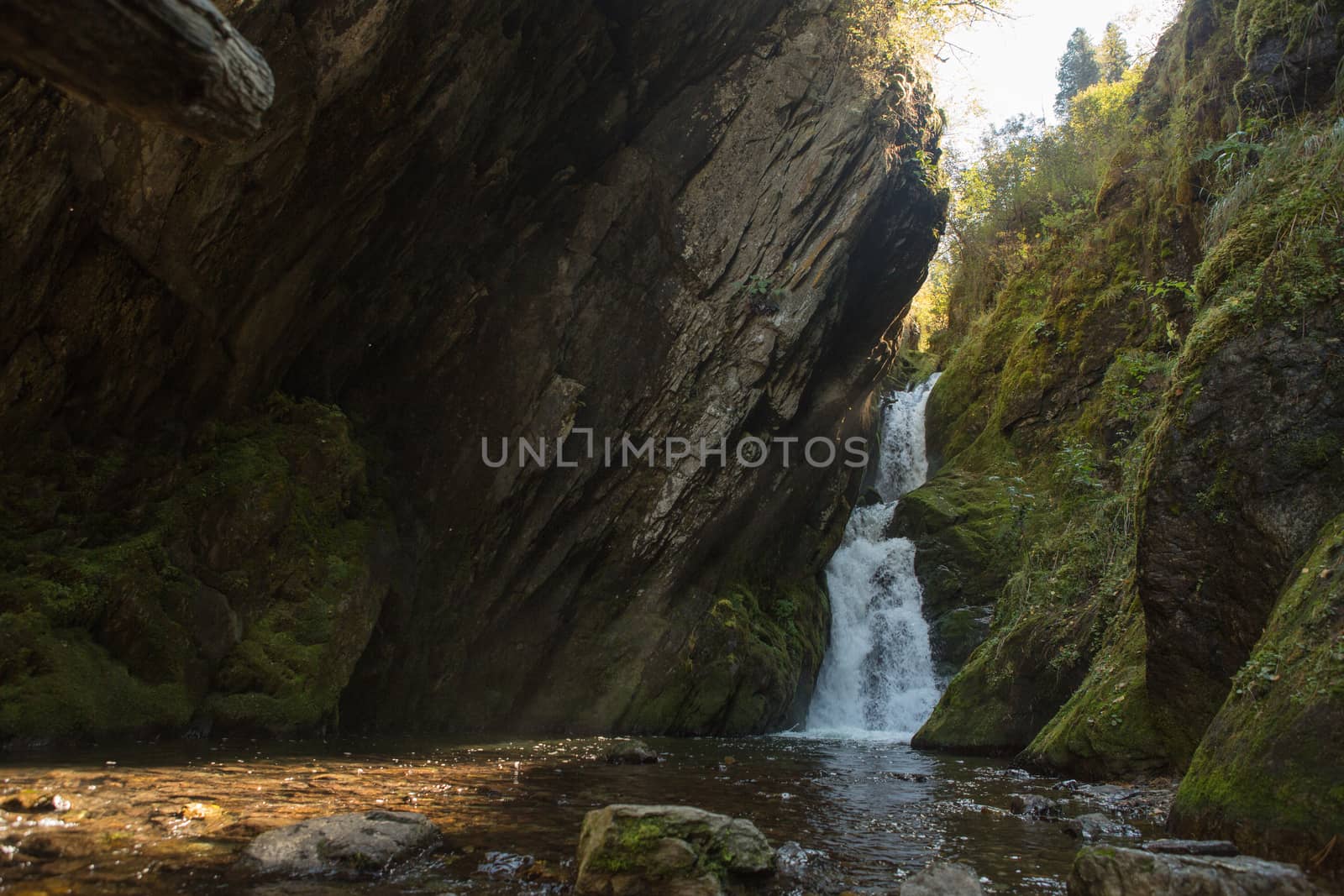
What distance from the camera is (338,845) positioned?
4.32m

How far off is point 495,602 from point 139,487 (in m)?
5.16

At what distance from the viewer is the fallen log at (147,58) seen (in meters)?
2.02

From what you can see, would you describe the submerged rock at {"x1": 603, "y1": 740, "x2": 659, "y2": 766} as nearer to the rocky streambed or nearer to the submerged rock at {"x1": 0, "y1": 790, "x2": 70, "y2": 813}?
the rocky streambed

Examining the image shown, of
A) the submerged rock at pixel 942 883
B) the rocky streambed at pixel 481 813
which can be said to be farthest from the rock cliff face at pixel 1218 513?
the submerged rock at pixel 942 883

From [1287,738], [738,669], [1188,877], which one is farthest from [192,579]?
[1287,738]

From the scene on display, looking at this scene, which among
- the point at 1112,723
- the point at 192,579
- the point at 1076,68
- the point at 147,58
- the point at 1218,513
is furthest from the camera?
the point at 1076,68

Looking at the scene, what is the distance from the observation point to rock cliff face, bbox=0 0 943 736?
8.46m

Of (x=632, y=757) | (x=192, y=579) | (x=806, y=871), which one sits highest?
(x=192, y=579)

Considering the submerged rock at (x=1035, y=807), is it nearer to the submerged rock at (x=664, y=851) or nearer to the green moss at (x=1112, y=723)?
the green moss at (x=1112, y=723)

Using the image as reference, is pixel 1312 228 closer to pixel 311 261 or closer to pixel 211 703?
pixel 311 261

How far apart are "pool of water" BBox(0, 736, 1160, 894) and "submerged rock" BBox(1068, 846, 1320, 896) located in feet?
2.09

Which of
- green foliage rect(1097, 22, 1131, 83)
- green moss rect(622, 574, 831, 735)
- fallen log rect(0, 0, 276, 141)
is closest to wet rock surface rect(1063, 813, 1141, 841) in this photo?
fallen log rect(0, 0, 276, 141)

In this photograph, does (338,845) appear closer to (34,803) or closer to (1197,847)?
(34,803)

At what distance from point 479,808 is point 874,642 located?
1294 cm
